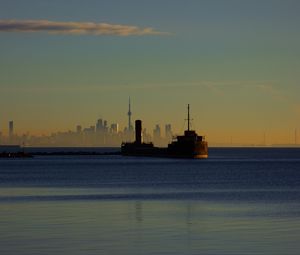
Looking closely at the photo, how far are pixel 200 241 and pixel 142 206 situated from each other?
25.5m

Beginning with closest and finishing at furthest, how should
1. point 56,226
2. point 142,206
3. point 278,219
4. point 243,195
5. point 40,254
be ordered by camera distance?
point 40,254 < point 56,226 < point 278,219 < point 142,206 < point 243,195

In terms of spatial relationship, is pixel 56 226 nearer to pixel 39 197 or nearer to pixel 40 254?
pixel 40 254

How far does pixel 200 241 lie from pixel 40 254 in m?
8.71

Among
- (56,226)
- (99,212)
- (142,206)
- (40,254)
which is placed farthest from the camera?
(142,206)

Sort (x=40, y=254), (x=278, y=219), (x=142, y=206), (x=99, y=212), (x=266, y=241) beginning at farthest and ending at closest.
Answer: (x=142, y=206) → (x=99, y=212) → (x=278, y=219) → (x=266, y=241) → (x=40, y=254)

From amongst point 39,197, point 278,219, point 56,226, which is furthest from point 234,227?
point 39,197

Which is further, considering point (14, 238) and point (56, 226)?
point (56, 226)

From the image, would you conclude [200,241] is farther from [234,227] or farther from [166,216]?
[166,216]

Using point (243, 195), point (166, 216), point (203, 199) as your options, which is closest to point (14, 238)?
point (166, 216)

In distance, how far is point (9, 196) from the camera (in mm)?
83500

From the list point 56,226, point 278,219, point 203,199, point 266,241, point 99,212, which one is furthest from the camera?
point 203,199

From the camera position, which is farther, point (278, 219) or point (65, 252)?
point (278, 219)

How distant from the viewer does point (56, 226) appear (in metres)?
51.0

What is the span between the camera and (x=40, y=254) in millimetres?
39312
